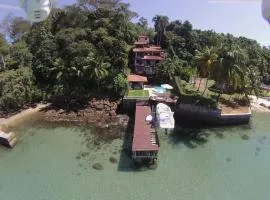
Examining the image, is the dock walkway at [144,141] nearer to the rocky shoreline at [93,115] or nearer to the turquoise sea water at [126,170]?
the turquoise sea water at [126,170]

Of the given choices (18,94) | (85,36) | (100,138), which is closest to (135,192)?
(100,138)

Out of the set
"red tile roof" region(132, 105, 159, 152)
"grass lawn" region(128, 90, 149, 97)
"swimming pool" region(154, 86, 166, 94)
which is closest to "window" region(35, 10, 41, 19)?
"red tile roof" region(132, 105, 159, 152)

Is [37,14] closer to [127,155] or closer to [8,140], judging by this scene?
[127,155]

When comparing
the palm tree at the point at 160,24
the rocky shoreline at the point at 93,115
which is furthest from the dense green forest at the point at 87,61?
the palm tree at the point at 160,24

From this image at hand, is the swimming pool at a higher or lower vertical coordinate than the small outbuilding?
lower

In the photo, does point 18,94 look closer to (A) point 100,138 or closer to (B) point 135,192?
(A) point 100,138

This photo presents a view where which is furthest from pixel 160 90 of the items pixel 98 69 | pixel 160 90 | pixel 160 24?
pixel 160 24

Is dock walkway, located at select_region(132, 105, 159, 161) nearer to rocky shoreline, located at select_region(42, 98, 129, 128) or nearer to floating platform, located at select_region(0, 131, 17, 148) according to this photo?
rocky shoreline, located at select_region(42, 98, 129, 128)
